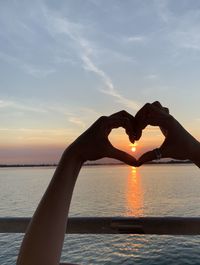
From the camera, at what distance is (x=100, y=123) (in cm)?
140

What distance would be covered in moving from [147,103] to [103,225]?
154 centimetres

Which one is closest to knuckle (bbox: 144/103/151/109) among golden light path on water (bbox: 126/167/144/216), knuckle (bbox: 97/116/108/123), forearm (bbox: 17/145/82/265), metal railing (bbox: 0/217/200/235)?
knuckle (bbox: 97/116/108/123)

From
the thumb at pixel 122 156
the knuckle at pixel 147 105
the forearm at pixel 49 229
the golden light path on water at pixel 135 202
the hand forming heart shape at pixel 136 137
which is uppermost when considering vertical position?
the knuckle at pixel 147 105

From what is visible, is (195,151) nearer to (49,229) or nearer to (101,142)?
(101,142)

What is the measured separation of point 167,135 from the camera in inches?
55.5

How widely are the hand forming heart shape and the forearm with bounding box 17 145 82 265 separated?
0.19 m

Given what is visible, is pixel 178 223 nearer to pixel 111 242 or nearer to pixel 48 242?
pixel 48 242

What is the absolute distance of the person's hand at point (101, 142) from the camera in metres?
1.37

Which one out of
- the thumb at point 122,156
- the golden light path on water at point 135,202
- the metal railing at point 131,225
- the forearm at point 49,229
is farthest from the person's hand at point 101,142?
the golden light path on water at point 135,202

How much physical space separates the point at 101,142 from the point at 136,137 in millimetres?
156

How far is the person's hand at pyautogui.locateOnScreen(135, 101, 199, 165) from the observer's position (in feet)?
4.57

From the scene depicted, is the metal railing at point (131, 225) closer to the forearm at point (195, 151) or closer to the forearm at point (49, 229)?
the forearm at point (195, 151)

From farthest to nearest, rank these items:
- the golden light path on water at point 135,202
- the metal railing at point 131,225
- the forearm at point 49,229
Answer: the golden light path on water at point 135,202
the metal railing at point 131,225
the forearm at point 49,229

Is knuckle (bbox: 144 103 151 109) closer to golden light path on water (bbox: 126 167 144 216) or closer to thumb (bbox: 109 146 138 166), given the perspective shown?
thumb (bbox: 109 146 138 166)
